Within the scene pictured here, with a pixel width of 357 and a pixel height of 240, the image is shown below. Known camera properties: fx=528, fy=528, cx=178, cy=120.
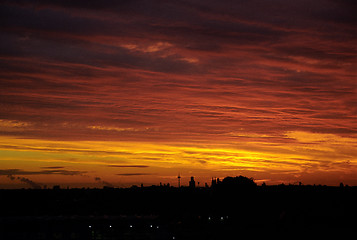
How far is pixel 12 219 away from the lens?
13475 cm

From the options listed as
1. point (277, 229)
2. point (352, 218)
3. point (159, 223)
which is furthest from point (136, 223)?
point (352, 218)

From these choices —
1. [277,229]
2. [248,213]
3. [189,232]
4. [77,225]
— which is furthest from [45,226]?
[248,213]

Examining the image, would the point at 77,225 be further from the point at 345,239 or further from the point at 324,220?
the point at 324,220

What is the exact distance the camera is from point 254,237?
14188 centimetres

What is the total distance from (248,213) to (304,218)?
2211 centimetres

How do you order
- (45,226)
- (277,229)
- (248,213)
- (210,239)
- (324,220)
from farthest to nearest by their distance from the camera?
(248,213) → (324,220) → (277,229) → (210,239) → (45,226)

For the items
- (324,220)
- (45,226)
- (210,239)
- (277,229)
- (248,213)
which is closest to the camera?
(45,226)

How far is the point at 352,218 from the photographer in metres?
194

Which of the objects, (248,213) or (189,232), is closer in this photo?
(189,232)

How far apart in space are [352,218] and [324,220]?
14.2m

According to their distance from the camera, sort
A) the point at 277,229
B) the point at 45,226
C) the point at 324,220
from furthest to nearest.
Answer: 1. the point at 324,220
2. the point at 277,229
3. the point at 45,226

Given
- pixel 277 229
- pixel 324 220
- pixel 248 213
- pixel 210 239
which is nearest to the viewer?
pixel 210 239

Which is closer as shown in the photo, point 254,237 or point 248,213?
point 254,237

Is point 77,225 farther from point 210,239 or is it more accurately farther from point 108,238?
point 210,239
